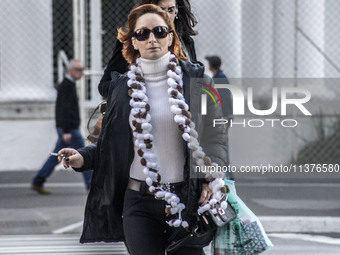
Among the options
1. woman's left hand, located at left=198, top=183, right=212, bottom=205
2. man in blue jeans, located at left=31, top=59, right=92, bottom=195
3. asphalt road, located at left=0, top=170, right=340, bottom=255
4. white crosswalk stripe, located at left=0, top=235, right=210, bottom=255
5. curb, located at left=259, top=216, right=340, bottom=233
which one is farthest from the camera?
man in blue jeans, located at left=31, top=59, right=92, bottom=195

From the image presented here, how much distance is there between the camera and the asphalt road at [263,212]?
6215 mm

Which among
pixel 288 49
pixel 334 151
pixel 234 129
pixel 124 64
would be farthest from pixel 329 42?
pixel 124 64

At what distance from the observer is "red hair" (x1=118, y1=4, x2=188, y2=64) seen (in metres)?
3.31

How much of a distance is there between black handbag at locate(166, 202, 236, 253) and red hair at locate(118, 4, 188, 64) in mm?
766

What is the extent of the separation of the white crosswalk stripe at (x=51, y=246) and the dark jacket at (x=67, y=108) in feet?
8.98

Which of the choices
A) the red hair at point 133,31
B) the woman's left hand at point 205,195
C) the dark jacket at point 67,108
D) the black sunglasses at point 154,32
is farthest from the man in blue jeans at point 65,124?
the woman's left hand at point 205,195

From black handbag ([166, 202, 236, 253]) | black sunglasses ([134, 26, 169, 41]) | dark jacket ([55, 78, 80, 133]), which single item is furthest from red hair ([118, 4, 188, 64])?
dark jacket ([55, 78, 80, 133])

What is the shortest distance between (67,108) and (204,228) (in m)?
5.93

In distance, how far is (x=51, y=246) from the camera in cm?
594

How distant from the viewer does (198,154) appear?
3.18 metres

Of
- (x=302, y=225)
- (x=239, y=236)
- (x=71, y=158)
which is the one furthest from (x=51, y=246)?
(x=239, y=236)

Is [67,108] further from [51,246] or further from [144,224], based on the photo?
[144,224]

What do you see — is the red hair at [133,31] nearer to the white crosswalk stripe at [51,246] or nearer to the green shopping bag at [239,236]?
the green shopping bag at [239,236]

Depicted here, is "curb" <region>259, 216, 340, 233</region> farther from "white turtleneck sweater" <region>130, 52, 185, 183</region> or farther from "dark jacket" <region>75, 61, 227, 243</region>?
"white turtleneck sweater" <region>130, 52, 185, 183</region>
